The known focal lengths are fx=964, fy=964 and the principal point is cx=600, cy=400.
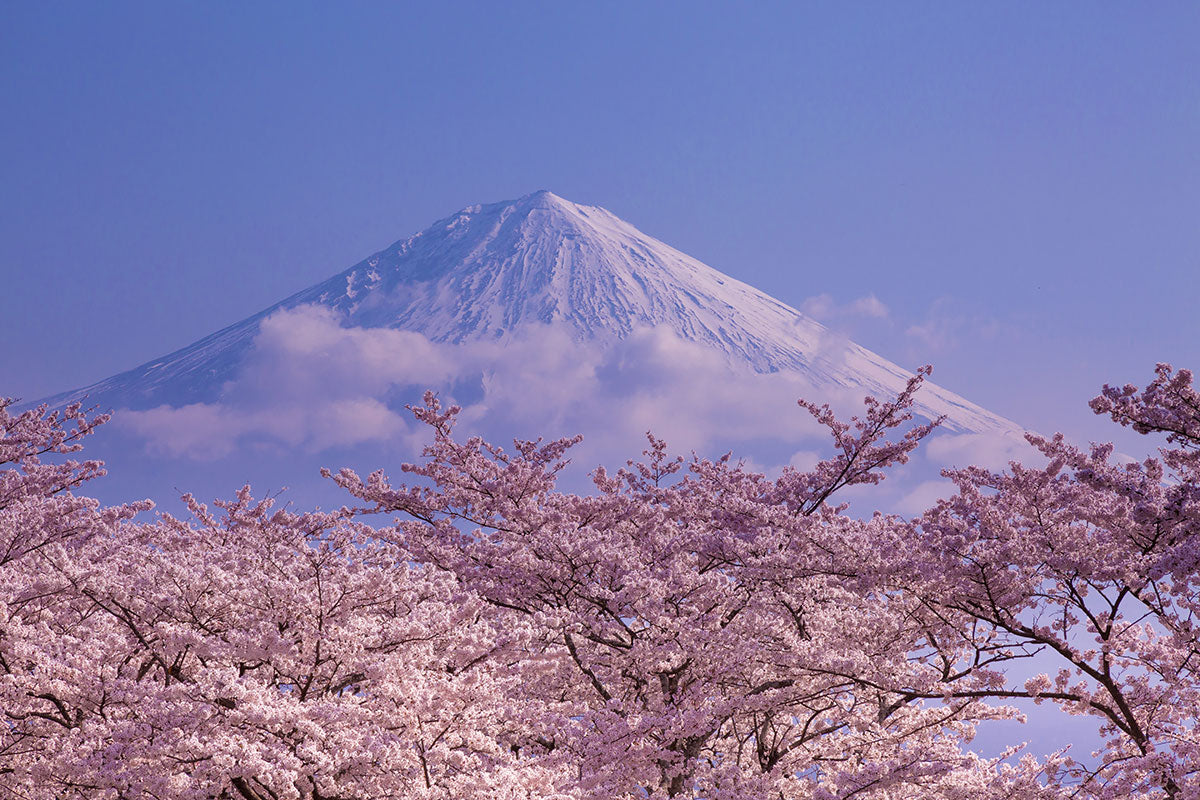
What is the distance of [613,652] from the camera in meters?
13.9

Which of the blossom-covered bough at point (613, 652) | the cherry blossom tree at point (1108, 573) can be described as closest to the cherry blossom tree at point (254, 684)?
the blossom-covered bough at point (613, 652)

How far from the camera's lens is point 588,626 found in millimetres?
12953

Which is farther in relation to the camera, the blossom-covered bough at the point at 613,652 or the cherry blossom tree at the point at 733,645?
the cherry blossom tree at the point at 733,645

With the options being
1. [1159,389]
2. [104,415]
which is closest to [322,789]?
[1159,389]

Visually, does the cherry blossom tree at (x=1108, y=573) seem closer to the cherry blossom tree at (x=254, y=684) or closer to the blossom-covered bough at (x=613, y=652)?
the blossom-covered bough at (x=613, y=652)

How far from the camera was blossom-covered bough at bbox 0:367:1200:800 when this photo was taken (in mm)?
8703

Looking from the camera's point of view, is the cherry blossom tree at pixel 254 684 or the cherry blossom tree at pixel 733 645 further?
the cherry blossom tree at pixel 733 645

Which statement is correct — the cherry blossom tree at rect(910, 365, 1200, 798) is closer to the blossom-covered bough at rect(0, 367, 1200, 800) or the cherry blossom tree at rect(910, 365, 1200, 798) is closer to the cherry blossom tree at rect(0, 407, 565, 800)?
the blossom-covered bough at rect(0, 367, 1200, 800)

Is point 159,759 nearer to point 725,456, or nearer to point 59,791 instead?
point 59,791

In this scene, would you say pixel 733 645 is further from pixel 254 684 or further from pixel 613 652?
pixel 254 684

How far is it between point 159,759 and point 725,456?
47.2 ft

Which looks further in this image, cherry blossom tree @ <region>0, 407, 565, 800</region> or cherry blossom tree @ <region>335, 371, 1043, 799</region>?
cherry blossom tree @ <region>335, 371, 1043, 799</region>

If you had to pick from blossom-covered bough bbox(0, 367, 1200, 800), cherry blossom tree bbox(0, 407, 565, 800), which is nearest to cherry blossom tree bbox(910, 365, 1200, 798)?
blossom-covered bough bbox(0, 367, 1200, 800)

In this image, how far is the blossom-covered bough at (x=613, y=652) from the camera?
870 centimetres
